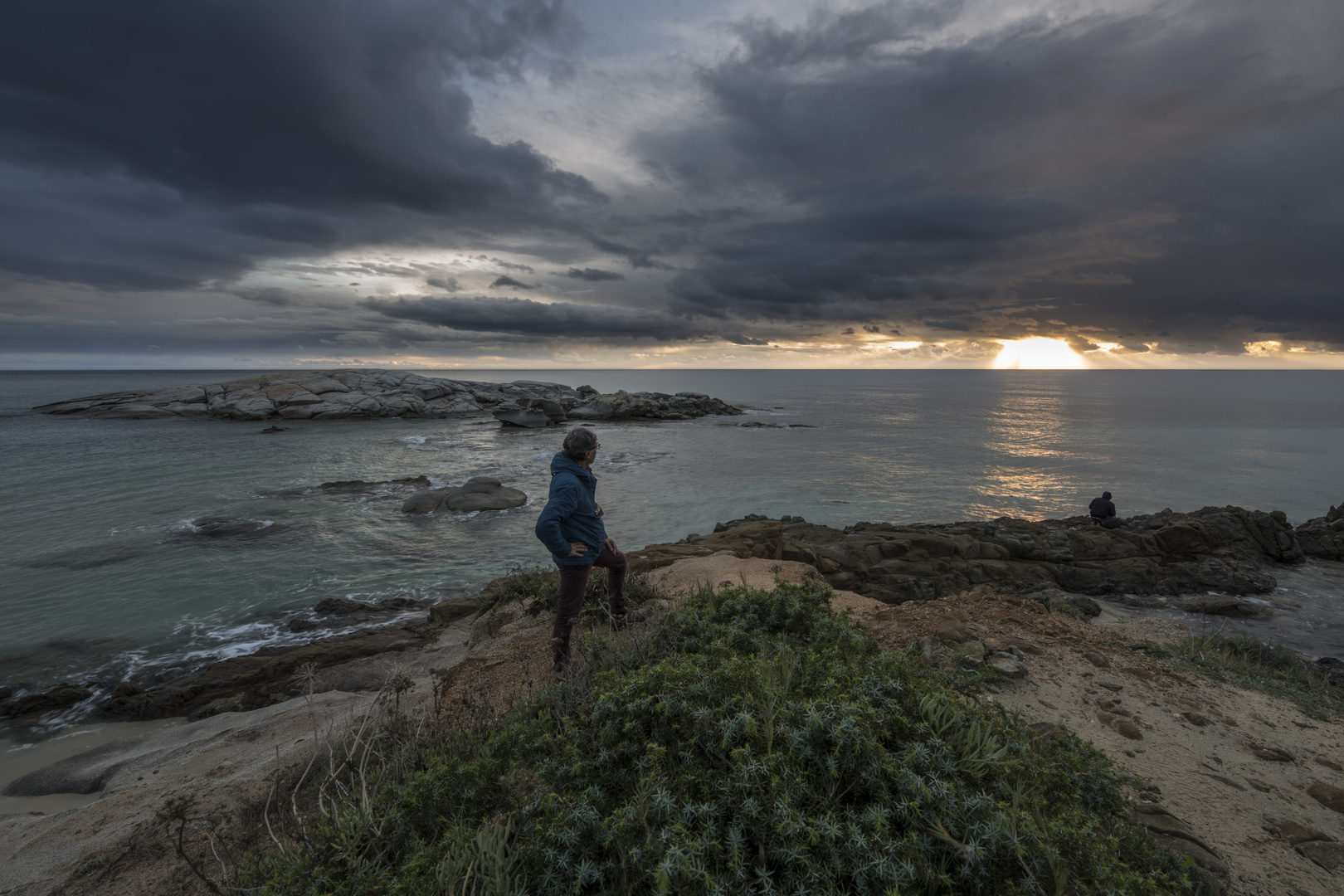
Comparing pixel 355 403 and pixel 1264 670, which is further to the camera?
pixel 355 403

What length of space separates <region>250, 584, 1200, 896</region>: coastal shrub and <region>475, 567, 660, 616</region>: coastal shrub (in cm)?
336

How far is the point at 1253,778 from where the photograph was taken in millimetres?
4070

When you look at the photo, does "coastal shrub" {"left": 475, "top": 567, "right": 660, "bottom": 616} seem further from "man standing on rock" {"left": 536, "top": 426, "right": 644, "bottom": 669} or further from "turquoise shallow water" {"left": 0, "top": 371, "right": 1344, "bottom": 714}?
"turquoise shallow water" {"left": 0, "top": 371, "right": 1344, "bottom": 714}

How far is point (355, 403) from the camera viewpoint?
2205 inches


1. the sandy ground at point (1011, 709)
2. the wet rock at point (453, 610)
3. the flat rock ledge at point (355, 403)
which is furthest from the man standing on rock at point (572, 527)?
the flat rock ledge at point (355, 403)

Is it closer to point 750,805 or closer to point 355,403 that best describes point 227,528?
point 750,805

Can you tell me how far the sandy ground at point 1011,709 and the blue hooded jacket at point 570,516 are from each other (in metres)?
0.99

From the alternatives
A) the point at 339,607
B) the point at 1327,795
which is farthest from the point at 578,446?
the point at 339,607

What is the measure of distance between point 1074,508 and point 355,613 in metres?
26.6

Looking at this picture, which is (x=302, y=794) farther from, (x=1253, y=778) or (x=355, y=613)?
(x=355, y=613)

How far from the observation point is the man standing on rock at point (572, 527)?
217 inches

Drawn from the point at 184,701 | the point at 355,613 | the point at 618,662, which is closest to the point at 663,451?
the point at 355,613

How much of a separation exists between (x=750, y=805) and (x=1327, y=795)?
4834 mm

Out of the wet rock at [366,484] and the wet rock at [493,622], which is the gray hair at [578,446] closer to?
the wet rock at [493,622]
